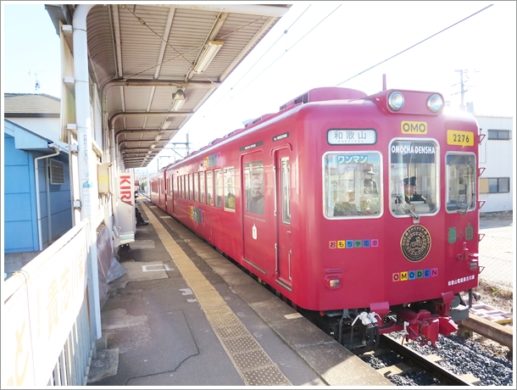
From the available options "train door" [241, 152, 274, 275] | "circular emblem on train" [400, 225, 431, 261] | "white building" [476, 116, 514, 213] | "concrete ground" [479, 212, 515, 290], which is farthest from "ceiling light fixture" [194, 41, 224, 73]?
"white building" [476, 116, 514, 213]

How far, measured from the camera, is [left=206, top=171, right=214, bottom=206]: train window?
9.47 m

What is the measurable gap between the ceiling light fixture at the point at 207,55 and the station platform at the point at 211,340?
14.0 feet

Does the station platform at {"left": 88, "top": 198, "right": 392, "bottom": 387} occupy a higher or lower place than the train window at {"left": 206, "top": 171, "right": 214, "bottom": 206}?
lower

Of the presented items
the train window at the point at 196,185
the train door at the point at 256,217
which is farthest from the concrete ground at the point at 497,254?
the train window at the point at 196,185

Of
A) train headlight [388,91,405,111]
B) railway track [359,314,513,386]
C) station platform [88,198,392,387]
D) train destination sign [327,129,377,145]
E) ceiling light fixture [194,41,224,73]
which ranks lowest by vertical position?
railway track [359,314,513,386]

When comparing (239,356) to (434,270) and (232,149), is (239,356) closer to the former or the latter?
(434,270)

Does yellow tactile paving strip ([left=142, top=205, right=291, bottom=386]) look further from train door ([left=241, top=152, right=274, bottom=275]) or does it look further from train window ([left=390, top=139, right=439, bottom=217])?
train window ([left=390, top=139, right=439, bottom=217])

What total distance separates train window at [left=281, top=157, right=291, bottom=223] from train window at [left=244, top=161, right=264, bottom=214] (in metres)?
0.78

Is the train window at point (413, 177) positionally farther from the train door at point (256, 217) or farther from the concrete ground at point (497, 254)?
the train door at point (256, 217)

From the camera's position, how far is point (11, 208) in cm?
873

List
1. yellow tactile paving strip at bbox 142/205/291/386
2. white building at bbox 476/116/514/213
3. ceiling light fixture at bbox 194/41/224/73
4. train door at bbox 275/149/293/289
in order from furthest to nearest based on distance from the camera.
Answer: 1. white building at bbox 476/116/514/213
2. ceiling light fixture at bbox 194/41/224/73
3. train door at bbox 275/149/293/289
4. yellow tactile paving strip at bbox 142/205/291/386

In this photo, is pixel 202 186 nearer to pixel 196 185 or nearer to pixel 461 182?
pixel 196 185

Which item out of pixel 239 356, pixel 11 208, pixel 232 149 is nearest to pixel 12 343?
pixel 239 356

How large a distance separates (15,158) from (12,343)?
833 centimetres
